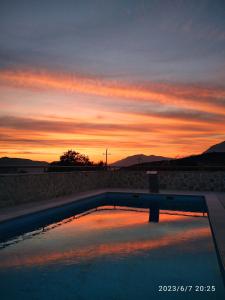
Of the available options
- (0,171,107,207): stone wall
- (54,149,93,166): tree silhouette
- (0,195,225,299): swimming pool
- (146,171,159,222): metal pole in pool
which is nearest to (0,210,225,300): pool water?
(0,195,225,299): swimming pool

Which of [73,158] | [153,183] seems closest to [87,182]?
[153,183]

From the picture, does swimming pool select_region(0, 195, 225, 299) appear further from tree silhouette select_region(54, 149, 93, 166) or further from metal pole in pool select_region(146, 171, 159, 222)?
tree silhouette select_region(54, 149, 93, 166)

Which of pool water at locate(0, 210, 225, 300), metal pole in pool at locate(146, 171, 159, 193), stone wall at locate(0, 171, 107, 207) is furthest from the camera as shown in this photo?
metal pole in pool at locate(146, 171, 159, 193)

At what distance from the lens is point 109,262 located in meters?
6.14

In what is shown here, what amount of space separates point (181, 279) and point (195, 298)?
2.51 feet

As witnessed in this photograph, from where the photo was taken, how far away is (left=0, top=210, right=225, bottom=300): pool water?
4785 mm

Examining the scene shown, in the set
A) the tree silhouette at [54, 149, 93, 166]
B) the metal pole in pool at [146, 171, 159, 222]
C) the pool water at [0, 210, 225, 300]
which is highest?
the tree silhouette at [54, 149, 93, 166]

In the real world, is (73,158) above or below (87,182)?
above

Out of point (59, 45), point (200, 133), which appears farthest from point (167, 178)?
point (59, 45)

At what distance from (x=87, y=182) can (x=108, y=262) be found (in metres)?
9.67

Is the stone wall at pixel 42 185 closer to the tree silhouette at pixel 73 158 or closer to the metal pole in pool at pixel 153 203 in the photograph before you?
the metal pole in pool at pixel 153 203

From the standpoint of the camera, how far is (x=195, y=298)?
452cm

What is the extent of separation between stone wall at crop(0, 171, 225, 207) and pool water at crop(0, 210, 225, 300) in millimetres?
2266

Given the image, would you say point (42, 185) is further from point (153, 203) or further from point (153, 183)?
point (153, 183)
